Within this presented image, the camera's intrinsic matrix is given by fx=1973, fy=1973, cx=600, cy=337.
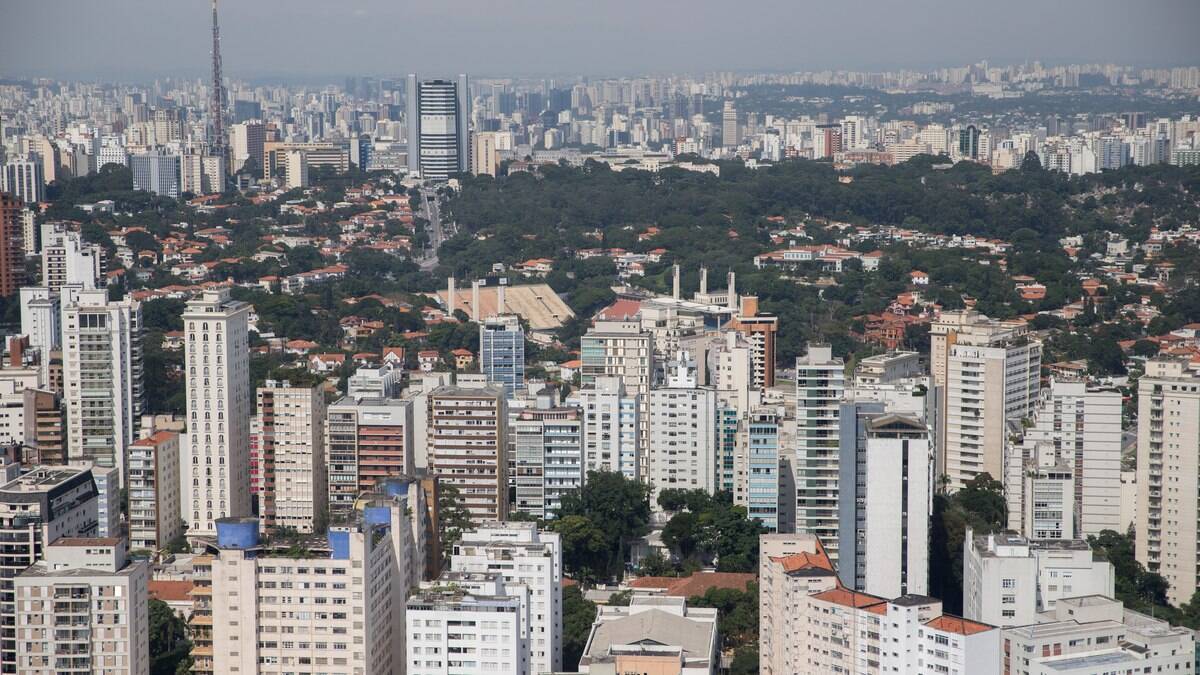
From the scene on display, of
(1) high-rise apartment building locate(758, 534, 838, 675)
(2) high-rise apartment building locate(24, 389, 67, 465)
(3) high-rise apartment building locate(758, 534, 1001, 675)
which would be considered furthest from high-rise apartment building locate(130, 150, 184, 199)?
(3) high-rise apartment building locate(758, 534, 1001, 675)

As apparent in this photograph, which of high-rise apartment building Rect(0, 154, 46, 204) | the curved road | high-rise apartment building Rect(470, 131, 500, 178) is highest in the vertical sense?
high-rise apartment building Rect(470, 131, 500, 178)

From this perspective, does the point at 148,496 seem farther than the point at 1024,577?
Yes

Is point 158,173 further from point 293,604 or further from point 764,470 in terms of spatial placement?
point 293,604

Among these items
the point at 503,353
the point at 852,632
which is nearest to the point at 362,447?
the point at 503,353

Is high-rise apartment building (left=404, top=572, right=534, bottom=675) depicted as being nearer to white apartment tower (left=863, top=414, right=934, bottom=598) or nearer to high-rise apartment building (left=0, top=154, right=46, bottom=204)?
white apartment tower (left=863, top=414, right=934, bottom=598)

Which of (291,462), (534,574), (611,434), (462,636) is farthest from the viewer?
(611,434)

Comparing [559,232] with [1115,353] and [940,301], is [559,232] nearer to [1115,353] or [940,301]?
[940,301]
